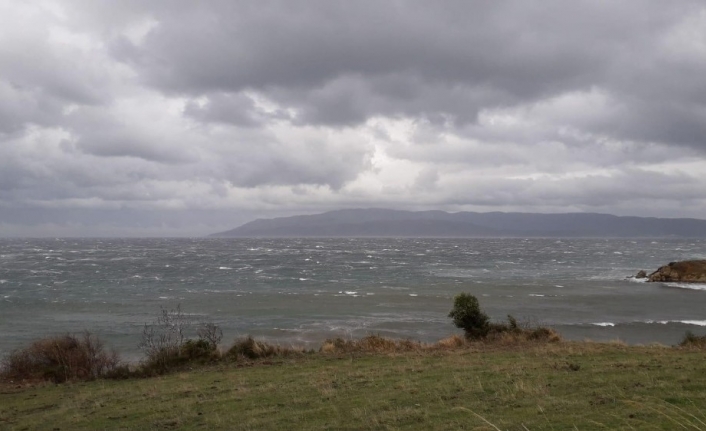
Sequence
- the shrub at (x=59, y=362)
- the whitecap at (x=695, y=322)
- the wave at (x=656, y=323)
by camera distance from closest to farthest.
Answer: the shrub at (x=59, y=362) < the wave at (x=656, y=323) < the whitecap at (x=695, y=322)

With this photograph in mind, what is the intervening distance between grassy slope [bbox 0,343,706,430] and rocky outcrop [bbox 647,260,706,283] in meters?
71.8

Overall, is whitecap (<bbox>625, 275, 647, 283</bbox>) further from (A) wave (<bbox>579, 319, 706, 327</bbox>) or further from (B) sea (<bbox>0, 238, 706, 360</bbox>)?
(A) wave (<bbox>579, 319, 706, 327</bbox>)

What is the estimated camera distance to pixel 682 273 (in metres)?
86.6

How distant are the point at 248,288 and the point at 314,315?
24.4 meters

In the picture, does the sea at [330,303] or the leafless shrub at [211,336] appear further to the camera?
the sea at [330,303]

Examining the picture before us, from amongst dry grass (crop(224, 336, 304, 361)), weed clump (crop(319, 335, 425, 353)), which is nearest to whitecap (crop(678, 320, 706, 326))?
weed clump (crop(319, 335, 425, 353))

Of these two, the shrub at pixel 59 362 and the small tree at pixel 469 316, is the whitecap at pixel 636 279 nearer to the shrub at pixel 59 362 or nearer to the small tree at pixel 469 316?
the small tree at pixel 469 316

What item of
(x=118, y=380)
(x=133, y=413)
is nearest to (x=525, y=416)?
(x=133, y=413)

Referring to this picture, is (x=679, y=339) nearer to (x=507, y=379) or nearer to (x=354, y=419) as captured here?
(x=507, y=379)

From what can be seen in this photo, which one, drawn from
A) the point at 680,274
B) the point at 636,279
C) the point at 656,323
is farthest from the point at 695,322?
the point at 680,274

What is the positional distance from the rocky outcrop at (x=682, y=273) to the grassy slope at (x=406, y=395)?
71.8 meters

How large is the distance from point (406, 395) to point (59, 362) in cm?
1834

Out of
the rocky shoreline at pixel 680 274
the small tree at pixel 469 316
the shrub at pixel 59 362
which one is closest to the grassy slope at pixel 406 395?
the shrub at pixel 59 362

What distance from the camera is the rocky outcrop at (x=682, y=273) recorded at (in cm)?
8512
